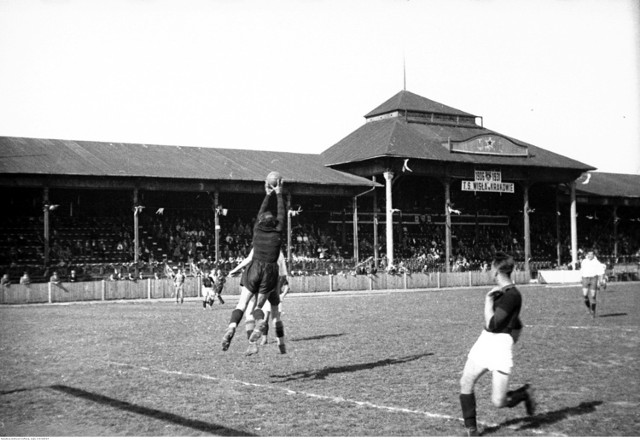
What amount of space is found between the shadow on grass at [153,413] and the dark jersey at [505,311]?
258 centimetres

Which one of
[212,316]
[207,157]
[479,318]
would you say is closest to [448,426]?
[479,318]

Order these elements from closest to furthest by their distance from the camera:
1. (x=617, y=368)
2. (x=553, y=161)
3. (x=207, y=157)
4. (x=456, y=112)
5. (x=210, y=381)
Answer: (x=210, y=381) → (x=617, y=368) → (x=207, y=157) → (x=553, y=161) → (x=456, y=112)

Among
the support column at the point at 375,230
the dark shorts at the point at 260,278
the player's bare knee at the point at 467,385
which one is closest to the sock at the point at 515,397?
the player's bare knee at the point at 467,385

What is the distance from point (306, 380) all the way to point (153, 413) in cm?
281

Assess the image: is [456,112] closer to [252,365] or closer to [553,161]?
[553,161]

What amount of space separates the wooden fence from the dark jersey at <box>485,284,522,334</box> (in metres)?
27.1

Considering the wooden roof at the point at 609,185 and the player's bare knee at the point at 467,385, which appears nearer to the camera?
the player's bare knee at the point at 467,385

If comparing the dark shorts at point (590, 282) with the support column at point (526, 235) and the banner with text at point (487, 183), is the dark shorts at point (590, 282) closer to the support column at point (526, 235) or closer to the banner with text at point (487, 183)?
the support column at point (526, 235)

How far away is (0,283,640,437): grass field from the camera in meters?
8.20

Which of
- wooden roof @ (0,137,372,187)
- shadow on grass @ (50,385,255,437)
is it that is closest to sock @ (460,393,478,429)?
shadow on grass @ (50,385,255,437)

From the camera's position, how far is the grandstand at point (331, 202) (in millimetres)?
39031

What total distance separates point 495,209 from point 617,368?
4721 cm

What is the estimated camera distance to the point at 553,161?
2205 inches

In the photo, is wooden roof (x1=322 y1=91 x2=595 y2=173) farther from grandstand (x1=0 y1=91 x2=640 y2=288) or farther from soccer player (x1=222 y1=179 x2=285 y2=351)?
soccer player (x1=222 y1=179 x2=285 y2=351)
